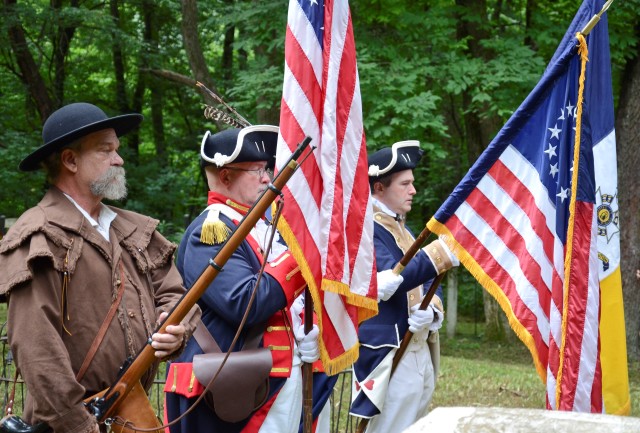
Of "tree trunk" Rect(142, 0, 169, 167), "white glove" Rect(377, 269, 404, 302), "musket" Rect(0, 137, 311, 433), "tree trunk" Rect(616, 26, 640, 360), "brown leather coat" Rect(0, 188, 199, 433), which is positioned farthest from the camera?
"tree trunk" Rect(142, 0, 169, 167)

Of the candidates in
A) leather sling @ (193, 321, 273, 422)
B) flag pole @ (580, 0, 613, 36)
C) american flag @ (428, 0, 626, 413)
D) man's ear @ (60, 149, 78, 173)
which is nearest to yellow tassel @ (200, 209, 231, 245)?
leather sling @ (193, 321, 273, 422)

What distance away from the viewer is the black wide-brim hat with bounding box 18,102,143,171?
3.65 meters

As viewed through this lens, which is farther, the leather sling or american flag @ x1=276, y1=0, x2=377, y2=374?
american flag @ x1=276, y1=0, x2=377, y2=374

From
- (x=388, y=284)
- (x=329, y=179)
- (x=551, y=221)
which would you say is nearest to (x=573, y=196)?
(x=551, y=221)

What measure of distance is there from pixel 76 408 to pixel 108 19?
13252mm

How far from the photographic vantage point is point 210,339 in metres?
4.10

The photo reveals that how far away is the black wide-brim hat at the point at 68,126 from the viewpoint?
365 centimetres

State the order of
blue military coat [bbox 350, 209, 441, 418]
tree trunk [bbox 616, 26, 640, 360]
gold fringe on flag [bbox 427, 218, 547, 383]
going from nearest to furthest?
gold fringe on flag [bbox 427, 218, 547, 383] → blue military coat [bbox 350, 209, 441, 418] → tree trunk [bbox 616, 26, 640, 360]

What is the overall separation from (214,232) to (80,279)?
782 mm

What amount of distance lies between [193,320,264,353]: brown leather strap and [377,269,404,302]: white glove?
1161 millimetres

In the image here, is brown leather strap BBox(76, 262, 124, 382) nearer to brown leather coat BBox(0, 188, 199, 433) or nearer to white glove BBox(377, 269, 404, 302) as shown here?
brown leather coat BBox(0, 188, 199, 433)

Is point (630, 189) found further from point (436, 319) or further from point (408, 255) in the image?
point (408, 255)

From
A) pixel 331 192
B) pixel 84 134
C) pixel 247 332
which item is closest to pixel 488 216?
pixel 331 192

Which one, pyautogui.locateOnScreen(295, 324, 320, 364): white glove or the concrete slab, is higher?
the concrete slab
